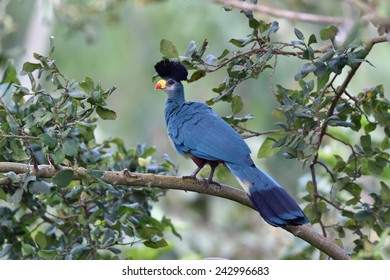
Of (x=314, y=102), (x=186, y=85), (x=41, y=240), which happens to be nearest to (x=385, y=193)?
(x=314, y=102)

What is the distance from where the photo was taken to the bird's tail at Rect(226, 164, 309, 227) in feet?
8.04

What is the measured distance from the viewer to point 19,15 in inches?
430

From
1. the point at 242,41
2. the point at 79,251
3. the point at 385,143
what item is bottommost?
the point at 79,251

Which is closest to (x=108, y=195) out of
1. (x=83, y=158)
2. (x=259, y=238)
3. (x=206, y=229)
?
(x=83, y=158)

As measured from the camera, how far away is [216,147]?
2773 millimetres

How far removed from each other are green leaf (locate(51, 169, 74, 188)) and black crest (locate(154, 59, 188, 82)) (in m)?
0.85

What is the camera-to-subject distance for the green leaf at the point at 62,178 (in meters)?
2.35

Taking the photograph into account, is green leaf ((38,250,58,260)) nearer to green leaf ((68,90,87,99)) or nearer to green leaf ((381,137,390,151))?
green leaf ((68,90,87,99))

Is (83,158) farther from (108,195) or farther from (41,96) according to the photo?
(41,96)

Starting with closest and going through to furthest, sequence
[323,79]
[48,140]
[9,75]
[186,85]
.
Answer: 1. [48,140]
2. [323,79]
3. [9,75]
4. [186,85]

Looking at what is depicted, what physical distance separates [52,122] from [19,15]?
8821 millimetres

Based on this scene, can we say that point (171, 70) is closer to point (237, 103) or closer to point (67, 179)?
point (237, 103)

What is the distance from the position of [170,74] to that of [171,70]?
3cm

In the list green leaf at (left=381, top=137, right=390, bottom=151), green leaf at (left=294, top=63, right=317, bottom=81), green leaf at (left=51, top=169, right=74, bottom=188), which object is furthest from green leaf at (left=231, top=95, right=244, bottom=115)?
green leaf at (left=51, top=169, right=74, bottom=188)
